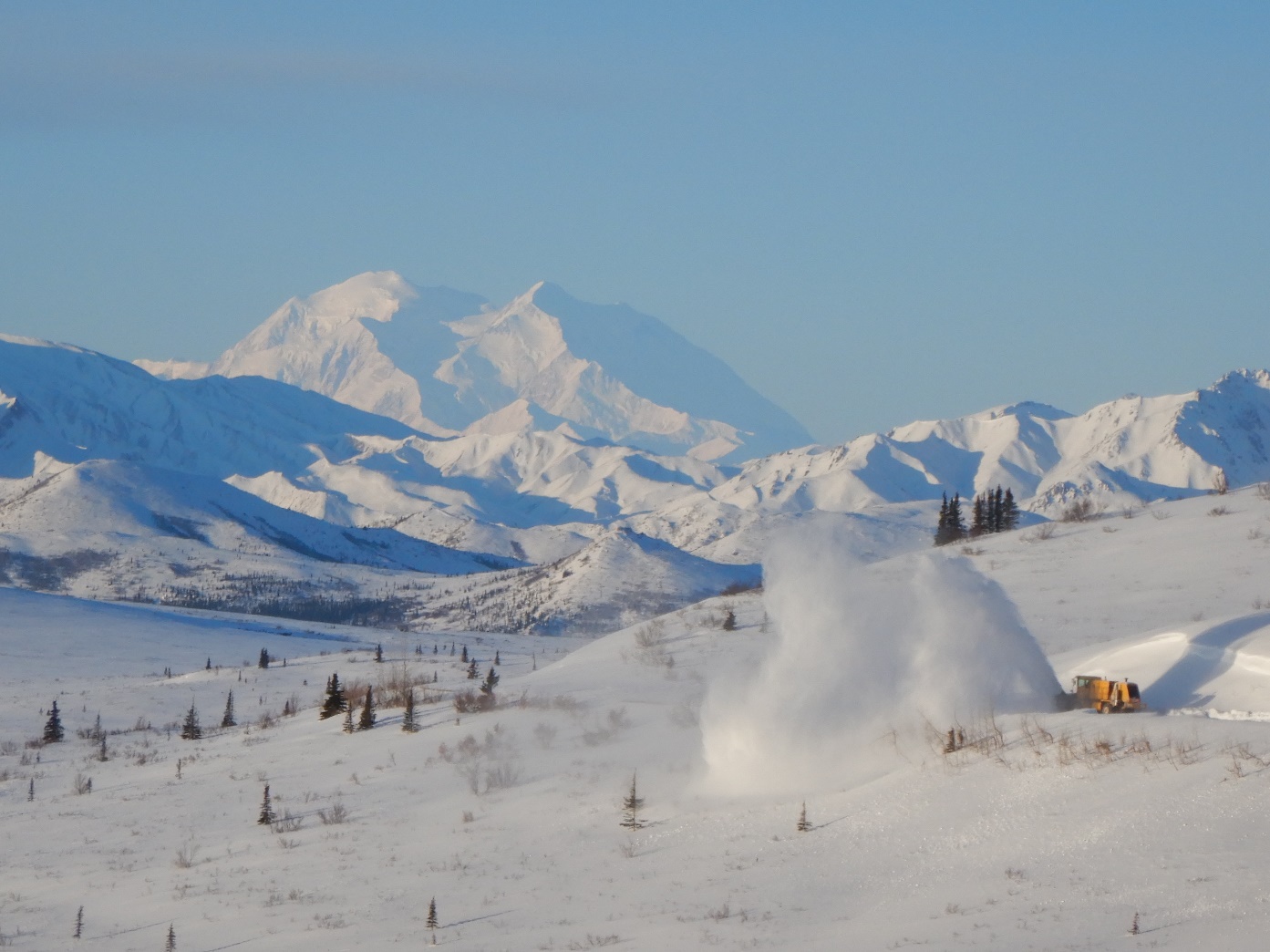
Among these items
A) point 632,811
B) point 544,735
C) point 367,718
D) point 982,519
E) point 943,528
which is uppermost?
point 982,519

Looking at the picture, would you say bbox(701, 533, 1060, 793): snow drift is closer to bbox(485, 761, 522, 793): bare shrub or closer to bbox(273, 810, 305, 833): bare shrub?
bbox(485, 761, 522, 793): bare shrub

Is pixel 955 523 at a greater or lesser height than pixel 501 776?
greater

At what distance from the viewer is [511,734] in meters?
40.9

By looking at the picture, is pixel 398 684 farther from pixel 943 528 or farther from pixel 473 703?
pixel 943 528

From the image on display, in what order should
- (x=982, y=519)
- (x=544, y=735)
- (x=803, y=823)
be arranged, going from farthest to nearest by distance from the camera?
(x=982, y=519) → (x=544, y=735) → (x=803, y=823)

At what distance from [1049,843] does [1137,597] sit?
28379 mm

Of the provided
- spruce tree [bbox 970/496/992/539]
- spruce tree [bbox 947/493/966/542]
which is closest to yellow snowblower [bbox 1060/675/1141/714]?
spruce tree [bbox 947/493/966/542]

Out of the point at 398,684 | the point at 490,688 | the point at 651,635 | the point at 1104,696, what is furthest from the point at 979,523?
the point at 1104,696

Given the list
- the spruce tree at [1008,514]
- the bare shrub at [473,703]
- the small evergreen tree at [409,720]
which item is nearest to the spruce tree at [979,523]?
the spruce tree at [1008,514]

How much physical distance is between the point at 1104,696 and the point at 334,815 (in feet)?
55.7

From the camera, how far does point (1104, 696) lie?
3030 cm

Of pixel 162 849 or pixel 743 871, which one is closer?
pixel 743 871

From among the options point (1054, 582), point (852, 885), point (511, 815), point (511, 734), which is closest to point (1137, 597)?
point (1054, 582)

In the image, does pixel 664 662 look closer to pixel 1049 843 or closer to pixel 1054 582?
pixel 1054 582
